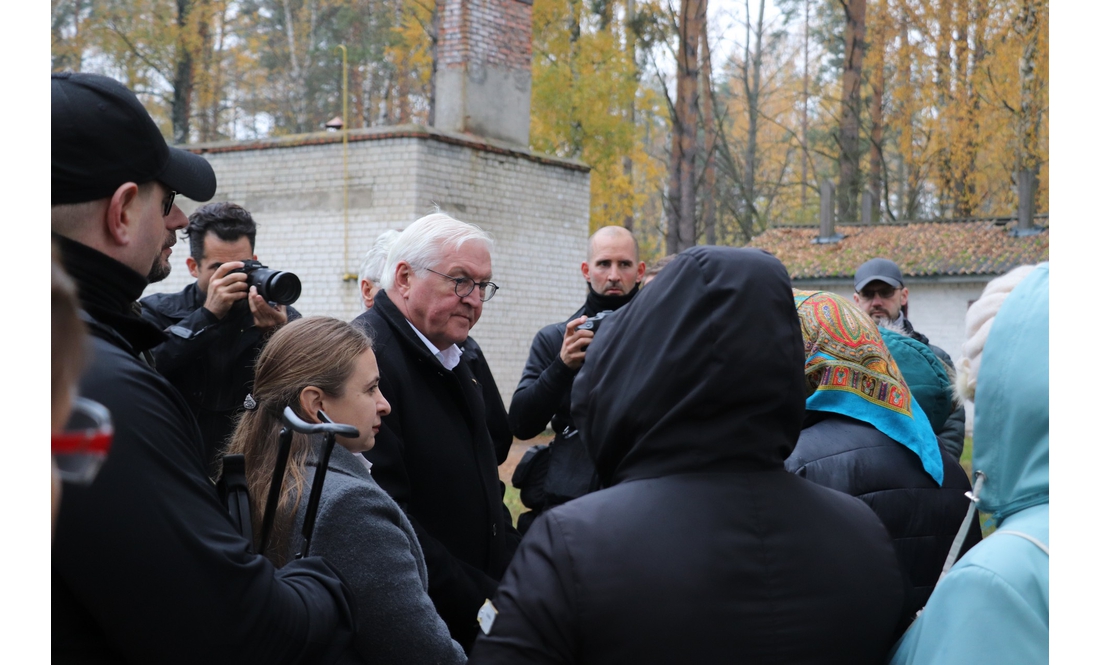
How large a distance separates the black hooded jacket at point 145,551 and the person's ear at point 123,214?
0.15ft

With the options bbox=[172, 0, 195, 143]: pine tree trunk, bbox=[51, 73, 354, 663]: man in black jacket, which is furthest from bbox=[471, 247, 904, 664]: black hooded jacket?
bbox=[172, 0, 195, 143]: pine tree trunk

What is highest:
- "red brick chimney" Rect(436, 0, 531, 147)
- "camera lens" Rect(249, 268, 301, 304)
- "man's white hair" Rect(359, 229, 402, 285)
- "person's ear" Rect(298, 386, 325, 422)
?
"red brick chimney" Rect(436, 0, 531, 147)

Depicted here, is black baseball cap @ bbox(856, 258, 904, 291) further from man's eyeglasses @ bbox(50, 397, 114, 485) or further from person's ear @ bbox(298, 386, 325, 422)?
man's eyeglasses @ bbox(50, 397, 114, 485)

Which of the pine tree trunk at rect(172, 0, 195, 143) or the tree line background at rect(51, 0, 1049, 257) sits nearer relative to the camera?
the tree line background at rect(51, 0, 1049, 257)

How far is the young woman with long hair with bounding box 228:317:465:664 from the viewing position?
2084mm

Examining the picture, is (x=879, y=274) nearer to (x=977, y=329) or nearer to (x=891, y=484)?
(x=891, y=484)

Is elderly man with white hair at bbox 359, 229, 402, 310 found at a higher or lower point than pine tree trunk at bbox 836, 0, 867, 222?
lower

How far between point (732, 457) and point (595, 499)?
251mm

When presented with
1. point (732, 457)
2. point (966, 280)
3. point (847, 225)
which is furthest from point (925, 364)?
point (847, 225)

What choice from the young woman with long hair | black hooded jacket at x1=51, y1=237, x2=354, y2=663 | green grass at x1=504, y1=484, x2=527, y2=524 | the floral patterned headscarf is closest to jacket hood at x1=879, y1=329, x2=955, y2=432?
the floral patterned headscarf

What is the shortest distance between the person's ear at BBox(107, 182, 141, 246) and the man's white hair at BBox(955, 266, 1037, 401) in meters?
1.48

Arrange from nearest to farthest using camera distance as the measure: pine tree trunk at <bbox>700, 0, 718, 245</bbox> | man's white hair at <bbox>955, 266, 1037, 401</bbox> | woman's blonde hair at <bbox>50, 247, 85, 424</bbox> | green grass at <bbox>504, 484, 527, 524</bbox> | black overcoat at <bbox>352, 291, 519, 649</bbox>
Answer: woman's blonde hair at <bbox>50, 247, 85, 424</bbox> < man's white hair at <bbox>955, 266, 1037, 401</bbox> < black overcoat at <bbox>352, 291, 519, 649</bbox> < green grass at <bbox>504, 484, 527, 524</bbox> < pine tree trunk at <bbox>700, 0, 718, 245</bbox>

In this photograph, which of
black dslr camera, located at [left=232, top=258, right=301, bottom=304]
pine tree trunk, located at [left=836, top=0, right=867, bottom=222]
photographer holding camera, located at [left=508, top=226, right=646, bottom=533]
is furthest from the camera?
pine tree trunk, located at [left=836, top=0, right=867, bottom=222]

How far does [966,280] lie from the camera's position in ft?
69.1
